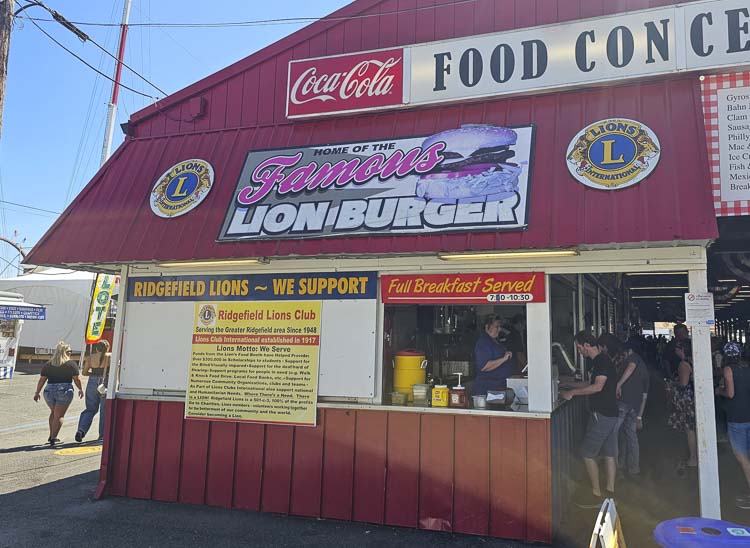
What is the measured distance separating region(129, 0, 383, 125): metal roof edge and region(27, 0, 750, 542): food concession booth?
0.10 feet

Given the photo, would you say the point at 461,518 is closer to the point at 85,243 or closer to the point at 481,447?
the point at 481,447

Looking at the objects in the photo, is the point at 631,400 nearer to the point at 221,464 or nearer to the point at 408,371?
the point at 408,371

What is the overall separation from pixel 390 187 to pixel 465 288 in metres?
1.31

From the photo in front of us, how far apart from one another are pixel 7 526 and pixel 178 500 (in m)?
1.68

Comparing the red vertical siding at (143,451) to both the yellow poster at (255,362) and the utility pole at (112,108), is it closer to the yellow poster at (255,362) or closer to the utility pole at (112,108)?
the yellow poster at (255,362)

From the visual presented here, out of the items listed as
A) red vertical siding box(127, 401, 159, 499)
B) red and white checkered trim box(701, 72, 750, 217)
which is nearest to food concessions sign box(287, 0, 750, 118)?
red and white checkered trim box(701, 72, 750, 217)

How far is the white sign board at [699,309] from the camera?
190 inches

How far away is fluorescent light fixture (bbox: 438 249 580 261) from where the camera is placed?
5.11 m

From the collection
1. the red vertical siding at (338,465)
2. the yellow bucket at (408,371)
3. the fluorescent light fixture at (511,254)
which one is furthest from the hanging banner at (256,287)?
the red vertical siding at (338,465)

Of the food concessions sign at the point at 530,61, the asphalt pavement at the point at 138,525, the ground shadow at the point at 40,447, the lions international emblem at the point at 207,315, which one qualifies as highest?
the food concessions sign at the point at 530,61

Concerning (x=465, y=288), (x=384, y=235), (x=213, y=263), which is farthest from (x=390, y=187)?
(x=213, y=263)

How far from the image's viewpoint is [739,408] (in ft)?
20.7

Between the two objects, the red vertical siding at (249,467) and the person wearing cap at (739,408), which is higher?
the person wearing cap at (739,408)

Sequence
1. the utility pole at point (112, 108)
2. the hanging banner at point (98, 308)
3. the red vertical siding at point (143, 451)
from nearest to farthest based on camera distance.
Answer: the red vertical siding at point (143, 451) → the hanging banner at point (98, 308) → the utility pole at point (112, 108)
